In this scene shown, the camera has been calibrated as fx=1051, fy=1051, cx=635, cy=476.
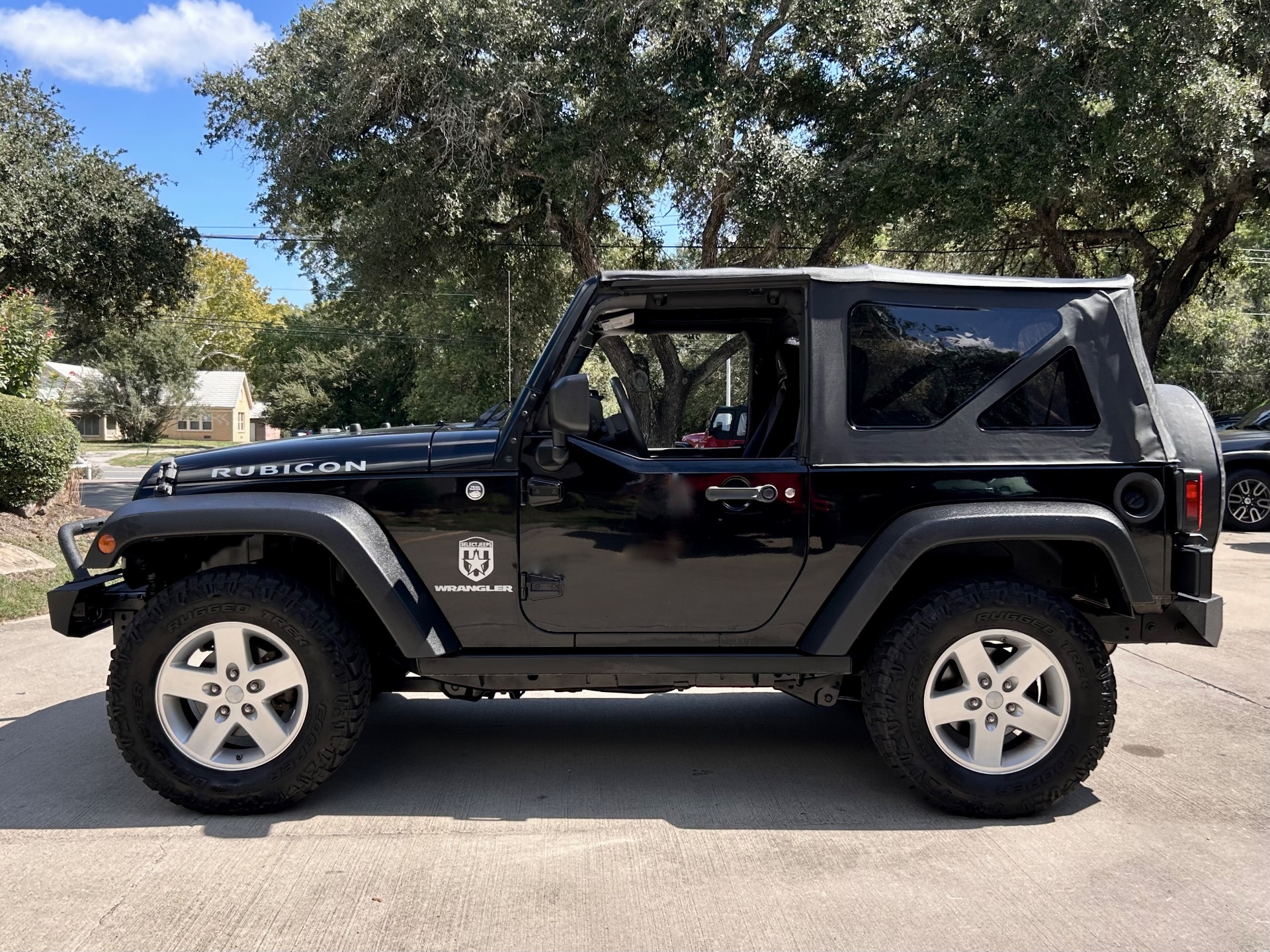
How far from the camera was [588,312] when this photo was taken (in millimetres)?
4035

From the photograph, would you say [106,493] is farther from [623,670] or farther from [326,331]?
[326,331]

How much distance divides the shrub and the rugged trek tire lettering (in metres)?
8.05

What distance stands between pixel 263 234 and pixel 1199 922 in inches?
781

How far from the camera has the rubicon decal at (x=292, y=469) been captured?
13.0 feet

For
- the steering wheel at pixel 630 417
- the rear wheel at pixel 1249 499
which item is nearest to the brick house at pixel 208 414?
the rear wheel at pixel 1249 499

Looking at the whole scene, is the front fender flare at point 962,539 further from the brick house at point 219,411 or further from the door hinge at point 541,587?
the brick house at point 219,411

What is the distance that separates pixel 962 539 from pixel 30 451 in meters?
10.1

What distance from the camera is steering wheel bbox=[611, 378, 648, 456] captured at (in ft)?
13.9

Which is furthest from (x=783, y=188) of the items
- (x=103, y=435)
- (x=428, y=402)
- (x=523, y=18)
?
(x=103, y=435)

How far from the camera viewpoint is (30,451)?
10703 millimetres

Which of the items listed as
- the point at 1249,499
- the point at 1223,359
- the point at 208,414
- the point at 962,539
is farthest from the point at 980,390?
the point at 208,414

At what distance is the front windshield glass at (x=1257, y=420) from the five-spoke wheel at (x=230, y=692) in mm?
13263

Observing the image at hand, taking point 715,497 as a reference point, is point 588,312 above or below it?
above

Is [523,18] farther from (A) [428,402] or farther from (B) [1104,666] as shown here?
(A) [428,402]
